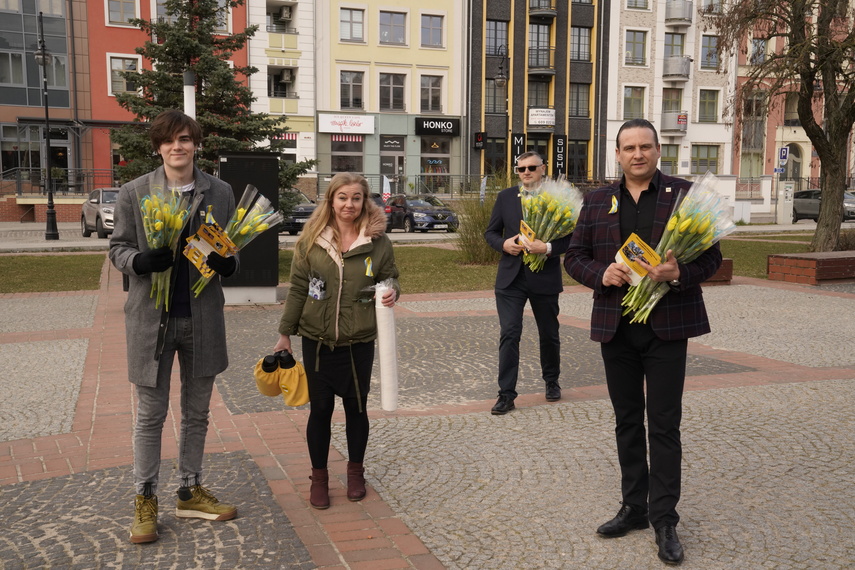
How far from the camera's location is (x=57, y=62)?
138 feet

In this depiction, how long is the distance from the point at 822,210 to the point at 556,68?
117ft

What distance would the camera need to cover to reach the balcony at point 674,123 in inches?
2208

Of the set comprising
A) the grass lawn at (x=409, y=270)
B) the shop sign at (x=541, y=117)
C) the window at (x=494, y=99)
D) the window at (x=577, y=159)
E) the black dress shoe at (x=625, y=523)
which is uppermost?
the window at (x=494, y=99)

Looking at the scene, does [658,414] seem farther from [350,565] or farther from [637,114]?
[637,114]

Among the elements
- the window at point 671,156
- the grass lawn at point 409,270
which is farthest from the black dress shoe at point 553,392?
the window at point 671,156

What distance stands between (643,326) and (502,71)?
48.4 metres

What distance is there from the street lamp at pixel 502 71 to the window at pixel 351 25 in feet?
27.4

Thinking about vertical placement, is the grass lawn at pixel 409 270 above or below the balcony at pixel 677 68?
below

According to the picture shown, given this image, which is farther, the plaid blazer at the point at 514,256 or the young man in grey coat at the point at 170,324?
the plaid blazer at the point at 514,256

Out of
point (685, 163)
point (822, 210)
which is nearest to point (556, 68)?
point (685, 163)

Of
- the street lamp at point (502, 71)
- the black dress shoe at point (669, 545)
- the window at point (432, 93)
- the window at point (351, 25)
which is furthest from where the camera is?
the window at point (432, 93)

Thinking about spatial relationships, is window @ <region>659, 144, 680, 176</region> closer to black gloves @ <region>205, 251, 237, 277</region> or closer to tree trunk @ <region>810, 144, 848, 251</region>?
tree trunk @ <region>810, 144, 848, 251</region>

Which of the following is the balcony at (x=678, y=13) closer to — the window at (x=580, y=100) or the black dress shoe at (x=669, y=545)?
the window at (x=580, y=100)

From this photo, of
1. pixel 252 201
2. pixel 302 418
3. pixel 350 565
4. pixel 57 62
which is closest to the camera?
pixel 350 565
